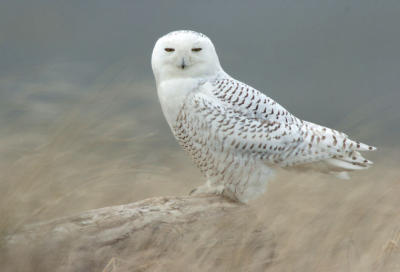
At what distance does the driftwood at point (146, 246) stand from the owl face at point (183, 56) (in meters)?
0.75

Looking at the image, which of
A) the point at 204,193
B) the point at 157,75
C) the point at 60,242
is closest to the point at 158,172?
the point at 60,242

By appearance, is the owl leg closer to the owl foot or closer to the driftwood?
the owl foot

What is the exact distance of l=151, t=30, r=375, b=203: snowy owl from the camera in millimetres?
2189

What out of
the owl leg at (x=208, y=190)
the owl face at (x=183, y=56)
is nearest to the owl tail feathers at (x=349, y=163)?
the owl leg at (x=208, y=190)

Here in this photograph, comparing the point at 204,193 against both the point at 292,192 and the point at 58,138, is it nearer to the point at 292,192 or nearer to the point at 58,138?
the point at 292,192

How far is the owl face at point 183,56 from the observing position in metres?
2.13

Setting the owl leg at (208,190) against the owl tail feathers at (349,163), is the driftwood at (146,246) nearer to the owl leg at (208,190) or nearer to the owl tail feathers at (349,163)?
the owl leg at (208,190)

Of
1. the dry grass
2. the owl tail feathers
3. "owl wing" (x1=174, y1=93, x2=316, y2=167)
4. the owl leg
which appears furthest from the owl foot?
the dry grass

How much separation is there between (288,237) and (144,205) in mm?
980

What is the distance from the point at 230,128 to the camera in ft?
7.23

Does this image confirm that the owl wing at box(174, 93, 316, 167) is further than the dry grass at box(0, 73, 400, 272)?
Yes

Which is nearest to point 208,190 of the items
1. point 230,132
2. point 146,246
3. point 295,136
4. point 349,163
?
point 230,132

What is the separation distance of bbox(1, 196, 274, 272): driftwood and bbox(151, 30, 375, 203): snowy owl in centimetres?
56

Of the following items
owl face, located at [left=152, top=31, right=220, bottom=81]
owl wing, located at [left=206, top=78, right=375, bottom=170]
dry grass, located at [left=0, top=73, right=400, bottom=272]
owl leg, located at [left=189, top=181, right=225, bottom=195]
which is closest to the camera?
dry grass, located at [left=0, top=73, right=400, bottom=272]
